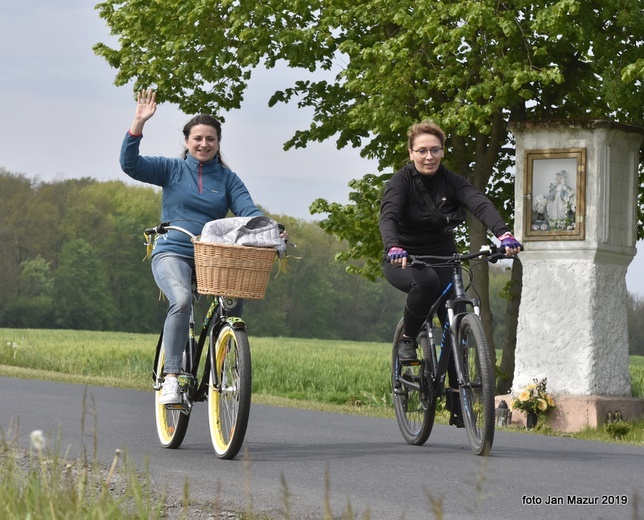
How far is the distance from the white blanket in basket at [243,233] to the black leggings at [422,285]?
3.34 feet

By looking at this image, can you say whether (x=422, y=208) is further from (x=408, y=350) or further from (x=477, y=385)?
(x=477, y=385)

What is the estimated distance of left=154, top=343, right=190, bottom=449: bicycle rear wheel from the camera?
7.85 meters

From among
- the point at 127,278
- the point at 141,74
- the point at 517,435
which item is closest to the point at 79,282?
the point at 127,278

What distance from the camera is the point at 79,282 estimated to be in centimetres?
8094

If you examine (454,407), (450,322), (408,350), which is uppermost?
(450,322)

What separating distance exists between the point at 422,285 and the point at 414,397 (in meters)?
1.03

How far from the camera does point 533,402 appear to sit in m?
15.0

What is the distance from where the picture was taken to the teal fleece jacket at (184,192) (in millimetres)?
7645

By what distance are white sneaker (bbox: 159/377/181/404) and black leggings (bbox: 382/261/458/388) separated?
1662 mm

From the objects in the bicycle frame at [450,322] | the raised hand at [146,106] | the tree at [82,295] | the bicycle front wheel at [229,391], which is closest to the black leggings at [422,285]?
the bicycle frame at [450,322]

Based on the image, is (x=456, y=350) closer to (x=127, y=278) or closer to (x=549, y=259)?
(x=549, y=259)

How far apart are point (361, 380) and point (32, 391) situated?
10.8 metres

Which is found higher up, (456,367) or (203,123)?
(203,123)

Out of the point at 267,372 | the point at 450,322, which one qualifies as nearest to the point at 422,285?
the point at 450,322
